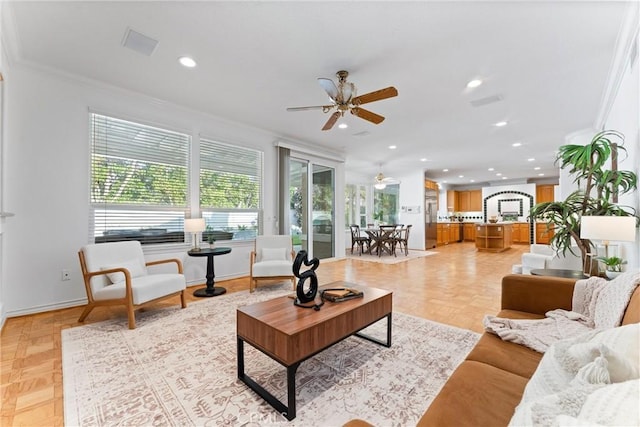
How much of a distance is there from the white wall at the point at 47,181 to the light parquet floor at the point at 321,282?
282mm

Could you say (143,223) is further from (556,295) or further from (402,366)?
(556,295)

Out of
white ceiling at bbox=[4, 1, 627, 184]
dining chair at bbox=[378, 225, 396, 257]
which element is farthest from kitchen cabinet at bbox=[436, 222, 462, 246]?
white ceiling at bbox=[4, 1, 627, 184]

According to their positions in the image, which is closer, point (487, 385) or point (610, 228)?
point (487, 385)

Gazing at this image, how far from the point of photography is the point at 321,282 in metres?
4.43

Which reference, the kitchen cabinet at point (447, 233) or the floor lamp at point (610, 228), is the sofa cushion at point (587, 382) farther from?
the kitchen cabinet at point (447, 233)

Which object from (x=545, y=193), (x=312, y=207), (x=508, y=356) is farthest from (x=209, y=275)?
(x=545, y=193)

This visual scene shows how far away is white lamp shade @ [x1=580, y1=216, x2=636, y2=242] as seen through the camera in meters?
1.96

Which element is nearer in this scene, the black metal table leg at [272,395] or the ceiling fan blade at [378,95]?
the black metal table leg at [272,395]

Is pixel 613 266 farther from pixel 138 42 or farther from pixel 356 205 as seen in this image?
pixel 356 205

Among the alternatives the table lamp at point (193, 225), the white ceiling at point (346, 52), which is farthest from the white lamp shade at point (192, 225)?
the white ceiling at point (346, 52)

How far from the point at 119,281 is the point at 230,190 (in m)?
2.21

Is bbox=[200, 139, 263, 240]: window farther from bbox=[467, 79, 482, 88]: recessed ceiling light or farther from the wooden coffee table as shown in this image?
bbox=[467, 79, 482, 88]: recessed ceiling light

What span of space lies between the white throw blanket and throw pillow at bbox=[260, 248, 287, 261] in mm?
3035

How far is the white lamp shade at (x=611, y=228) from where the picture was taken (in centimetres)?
196
